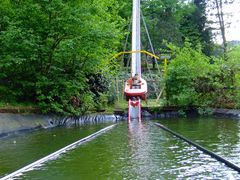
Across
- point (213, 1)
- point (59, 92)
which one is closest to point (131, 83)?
point (59, 92)

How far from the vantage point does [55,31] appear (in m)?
13.7

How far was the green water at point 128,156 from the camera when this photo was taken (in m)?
5.73

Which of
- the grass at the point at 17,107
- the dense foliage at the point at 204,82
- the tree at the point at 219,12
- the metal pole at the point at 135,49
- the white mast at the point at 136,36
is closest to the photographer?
the grass at the point at 17,107

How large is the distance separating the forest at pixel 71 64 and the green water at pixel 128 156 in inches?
138

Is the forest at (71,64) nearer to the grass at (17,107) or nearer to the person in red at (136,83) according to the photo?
the grass at (17,107)

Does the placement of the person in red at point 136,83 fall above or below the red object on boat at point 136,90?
above

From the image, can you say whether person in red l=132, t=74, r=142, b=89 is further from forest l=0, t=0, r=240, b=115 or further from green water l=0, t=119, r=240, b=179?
green water l=0, t=119, r=240, b=179

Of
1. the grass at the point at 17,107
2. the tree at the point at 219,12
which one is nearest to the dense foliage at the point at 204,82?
the grass at the point at 17,107

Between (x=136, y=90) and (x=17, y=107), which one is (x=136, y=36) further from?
(x=17, y=107)

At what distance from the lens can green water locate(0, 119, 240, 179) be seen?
573 centimetres

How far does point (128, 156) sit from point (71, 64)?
8.67 metres

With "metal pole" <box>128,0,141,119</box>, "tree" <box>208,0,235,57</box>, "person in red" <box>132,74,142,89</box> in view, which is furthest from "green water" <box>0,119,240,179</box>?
"tree" <box>208,0,235,57</box>

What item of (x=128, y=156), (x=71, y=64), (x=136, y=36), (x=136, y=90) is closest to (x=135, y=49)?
(x=136, y=36)

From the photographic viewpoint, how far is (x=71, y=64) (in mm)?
15406
